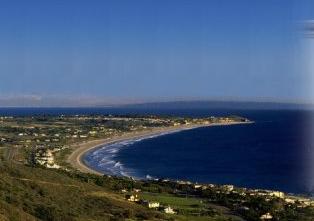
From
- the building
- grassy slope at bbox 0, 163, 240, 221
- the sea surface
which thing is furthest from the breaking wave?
grassy slope at bbox 0, 163, 240, 221

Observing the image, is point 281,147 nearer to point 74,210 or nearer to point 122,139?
point 122,139

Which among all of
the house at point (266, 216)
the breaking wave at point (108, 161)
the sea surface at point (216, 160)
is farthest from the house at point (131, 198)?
the breaking wave at point (108, 161)

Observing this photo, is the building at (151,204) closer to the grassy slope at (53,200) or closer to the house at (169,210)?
the house at (169,210)

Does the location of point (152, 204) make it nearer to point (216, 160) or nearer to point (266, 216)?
point (266, 216)

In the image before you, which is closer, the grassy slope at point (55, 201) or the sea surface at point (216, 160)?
the grassy slope at point (55, 201)

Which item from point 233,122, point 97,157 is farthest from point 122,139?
point 233,122

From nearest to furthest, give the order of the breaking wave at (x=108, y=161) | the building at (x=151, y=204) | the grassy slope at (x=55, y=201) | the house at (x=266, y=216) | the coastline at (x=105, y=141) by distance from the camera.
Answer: the grassy slope at (x=55, y=201) → the house at (x=266, y=216) → the building at (x=151, y=204) → the breaking wave at (x=108, y=161) → the coastline at (x=105, y=141)

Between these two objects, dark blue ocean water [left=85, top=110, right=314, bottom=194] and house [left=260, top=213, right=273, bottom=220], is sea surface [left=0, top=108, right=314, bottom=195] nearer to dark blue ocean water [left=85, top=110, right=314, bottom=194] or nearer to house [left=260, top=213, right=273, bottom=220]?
dark blue ocean water [left=85, top=110, right=314, bottom=194]

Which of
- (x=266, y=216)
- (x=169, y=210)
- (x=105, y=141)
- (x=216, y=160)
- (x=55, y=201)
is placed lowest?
(x=216, y=160)

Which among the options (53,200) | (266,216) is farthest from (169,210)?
(53,200)
